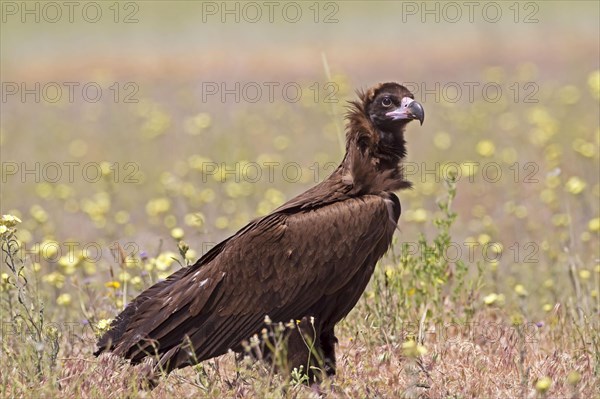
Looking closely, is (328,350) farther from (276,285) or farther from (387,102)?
(387,102)

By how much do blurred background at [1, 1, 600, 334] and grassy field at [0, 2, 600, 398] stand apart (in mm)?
55

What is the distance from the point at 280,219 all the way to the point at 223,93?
51.0ft

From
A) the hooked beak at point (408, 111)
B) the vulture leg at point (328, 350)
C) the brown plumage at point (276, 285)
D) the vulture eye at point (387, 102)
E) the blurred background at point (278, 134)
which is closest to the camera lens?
the brown plumage at point (276, 285)

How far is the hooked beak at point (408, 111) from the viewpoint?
234 inches

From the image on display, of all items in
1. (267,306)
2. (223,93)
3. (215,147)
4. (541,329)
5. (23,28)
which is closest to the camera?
(267,306)

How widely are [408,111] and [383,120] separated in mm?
160

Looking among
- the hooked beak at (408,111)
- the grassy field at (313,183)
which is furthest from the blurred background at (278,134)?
the hooked beak at (408,111)

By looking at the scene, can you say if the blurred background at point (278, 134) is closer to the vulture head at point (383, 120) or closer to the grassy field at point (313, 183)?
the grassy field at point (313, 183)

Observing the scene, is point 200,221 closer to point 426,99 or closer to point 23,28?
point 426,99

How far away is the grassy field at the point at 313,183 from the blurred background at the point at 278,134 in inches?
Answer: 2.2

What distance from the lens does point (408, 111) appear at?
19.6 ft

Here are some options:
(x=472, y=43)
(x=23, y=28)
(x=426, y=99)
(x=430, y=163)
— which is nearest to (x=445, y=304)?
(x=430, y=163)

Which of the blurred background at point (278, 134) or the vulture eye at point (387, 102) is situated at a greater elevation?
the vulture eye at point (387, 102)

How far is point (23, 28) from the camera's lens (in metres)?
38.8
